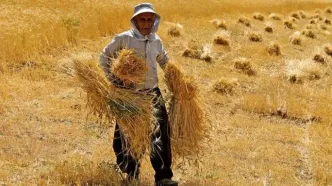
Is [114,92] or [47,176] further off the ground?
[114,92]

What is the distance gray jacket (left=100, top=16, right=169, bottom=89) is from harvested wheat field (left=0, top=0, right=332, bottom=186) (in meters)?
0.27

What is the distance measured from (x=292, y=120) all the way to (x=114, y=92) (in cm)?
468

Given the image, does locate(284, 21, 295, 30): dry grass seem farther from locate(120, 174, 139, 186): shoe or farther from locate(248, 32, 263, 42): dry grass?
locate(120, 174, 139, 186): shoe

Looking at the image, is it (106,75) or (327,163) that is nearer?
(106,75)

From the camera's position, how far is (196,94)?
534 cm

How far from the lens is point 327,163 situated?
22.0ft

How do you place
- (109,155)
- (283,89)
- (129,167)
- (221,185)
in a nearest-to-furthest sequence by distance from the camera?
(129,167) < (221,185) < (109,155) < (283,89)

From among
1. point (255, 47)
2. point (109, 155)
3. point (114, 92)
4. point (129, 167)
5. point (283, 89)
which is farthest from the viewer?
point (255, 47)

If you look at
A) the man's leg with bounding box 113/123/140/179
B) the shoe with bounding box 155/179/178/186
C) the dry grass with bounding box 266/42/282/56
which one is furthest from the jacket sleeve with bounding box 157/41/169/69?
the dry grass with bounding box 266/42/282/56

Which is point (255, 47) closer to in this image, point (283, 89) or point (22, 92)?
point (283, 89)

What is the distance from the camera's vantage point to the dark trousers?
5.04 metres

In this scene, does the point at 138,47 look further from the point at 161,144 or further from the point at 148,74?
the point at 161,144

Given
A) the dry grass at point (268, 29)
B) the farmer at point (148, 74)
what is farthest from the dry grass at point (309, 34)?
the farmer at point (148, 74)

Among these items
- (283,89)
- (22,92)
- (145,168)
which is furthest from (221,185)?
(283,89)
